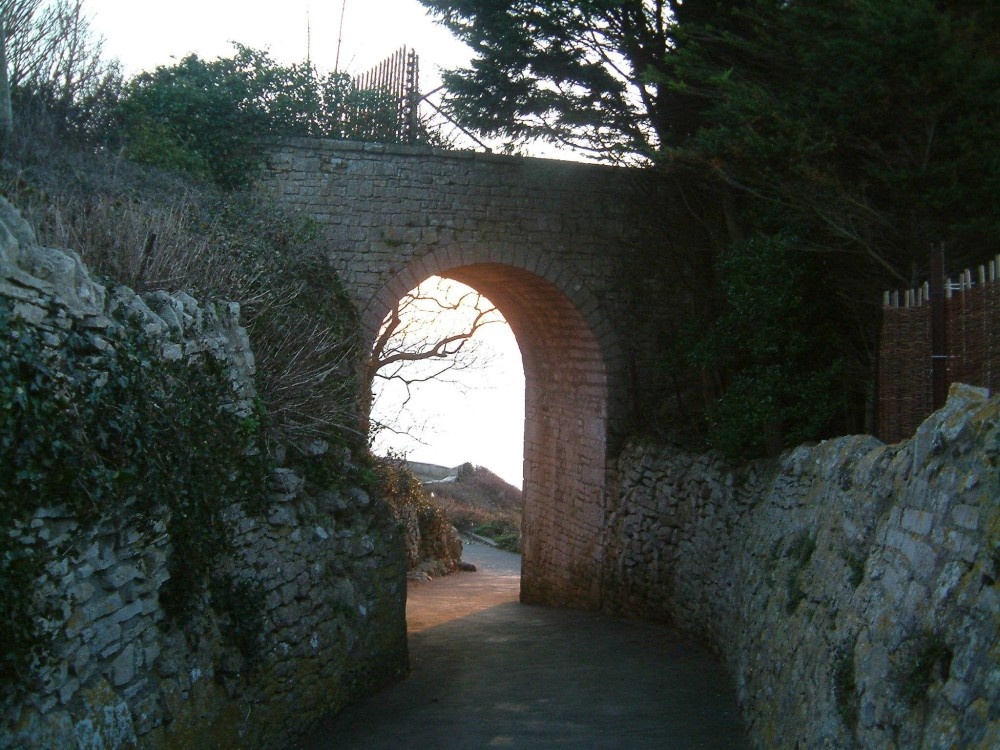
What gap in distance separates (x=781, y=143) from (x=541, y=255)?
4072 mm

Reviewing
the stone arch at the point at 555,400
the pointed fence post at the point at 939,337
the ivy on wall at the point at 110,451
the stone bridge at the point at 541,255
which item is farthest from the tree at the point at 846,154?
the ivy on wall at the point at 110,451

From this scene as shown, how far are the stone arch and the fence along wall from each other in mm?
5375

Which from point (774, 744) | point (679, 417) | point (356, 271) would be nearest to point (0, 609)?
point (774, 744)

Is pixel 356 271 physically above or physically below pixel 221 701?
above

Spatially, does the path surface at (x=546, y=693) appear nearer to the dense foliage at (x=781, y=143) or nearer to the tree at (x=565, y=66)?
the dense foliage at (x=781, y=143)

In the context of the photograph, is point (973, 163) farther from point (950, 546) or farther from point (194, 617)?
point (194, 617)

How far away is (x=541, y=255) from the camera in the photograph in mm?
11898

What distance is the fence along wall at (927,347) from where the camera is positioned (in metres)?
5.30

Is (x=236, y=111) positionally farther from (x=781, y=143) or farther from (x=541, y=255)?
(x=781, y=143)

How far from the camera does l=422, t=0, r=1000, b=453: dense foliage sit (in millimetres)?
7461

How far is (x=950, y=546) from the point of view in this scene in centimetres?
381

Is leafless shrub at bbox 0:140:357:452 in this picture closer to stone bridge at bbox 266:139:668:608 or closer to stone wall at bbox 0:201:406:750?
stone wall at bbox 0:201:406:750

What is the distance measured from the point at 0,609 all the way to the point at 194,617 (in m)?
1.75

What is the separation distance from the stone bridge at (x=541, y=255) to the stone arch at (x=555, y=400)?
0.8 inches
